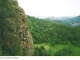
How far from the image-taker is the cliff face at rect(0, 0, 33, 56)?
824 centimetres

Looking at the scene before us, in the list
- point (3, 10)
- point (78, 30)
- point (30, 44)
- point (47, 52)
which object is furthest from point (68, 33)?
point (3, 10)

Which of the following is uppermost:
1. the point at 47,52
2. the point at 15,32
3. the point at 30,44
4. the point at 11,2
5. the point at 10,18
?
the point at 11,2

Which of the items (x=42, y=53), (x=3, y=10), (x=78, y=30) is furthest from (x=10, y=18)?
(x=78, y=30)

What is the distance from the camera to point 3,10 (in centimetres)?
844

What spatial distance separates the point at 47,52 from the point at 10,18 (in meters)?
3.10

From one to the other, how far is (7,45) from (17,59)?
0.82 metres

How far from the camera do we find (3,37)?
830 cm

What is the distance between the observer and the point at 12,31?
8.45m

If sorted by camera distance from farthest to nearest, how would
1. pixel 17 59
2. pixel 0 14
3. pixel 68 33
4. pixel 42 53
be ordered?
pixel 68 33 → pixel 42 53 → pixel 0 14 → pixel 17 59

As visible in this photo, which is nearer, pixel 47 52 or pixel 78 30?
pixel 47 52

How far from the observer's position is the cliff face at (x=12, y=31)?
27.0ft

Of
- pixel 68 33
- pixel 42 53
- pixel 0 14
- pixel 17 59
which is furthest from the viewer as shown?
pixel 68 33

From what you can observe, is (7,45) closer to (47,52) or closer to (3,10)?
(3,10)

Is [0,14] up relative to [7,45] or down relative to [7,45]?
up
